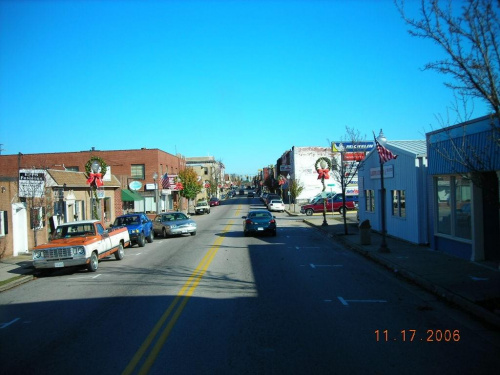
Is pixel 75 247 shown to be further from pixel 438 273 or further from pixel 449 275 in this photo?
pixel 449 275

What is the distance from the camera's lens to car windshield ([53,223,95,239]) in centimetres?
1562

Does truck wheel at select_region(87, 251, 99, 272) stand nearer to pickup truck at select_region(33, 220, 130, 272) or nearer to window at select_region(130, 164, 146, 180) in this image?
pickup truck at select_region(33, 220, 130, 272)

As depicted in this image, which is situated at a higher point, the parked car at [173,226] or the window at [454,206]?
the window at [454,206]

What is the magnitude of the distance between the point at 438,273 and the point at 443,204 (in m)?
4.64

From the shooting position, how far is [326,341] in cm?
666

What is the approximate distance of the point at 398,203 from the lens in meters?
20.1

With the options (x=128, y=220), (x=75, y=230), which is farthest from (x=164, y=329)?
(x=128, y=220)

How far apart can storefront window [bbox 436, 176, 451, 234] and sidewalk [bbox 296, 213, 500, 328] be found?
96cm

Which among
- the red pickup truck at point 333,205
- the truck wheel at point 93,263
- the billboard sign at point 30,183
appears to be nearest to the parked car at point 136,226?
the billboard sign at point 30,183

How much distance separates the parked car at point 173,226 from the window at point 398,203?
11.5m

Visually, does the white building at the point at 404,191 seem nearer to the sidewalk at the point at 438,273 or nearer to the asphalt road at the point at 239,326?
the sidewalk at the point at 438,273
